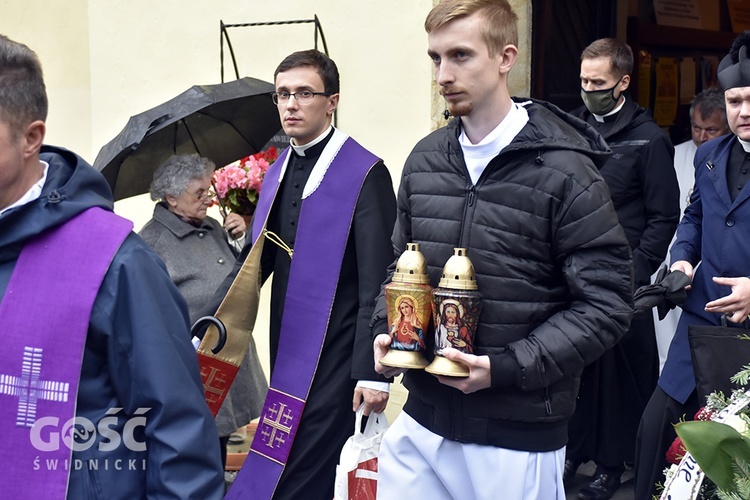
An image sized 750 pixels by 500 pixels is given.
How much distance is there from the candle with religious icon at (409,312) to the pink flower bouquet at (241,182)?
9.28 ft

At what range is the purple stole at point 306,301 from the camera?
4.55 meters

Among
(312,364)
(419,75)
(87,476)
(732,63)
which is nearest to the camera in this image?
(87,476)

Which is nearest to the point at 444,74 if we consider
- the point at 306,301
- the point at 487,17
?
the point at 487,17

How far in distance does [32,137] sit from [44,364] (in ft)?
1.59

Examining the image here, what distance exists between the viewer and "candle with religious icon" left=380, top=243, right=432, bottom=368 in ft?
9.85

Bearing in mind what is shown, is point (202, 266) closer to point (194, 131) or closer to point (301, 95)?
point (194, 131)

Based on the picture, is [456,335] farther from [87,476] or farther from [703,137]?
[703,137]

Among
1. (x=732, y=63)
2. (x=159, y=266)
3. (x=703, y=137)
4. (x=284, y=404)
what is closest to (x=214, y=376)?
(x=284, y=404)

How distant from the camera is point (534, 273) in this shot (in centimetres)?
303

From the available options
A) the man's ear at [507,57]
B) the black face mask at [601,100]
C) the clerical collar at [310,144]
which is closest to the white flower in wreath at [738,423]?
the man's ear at [507,57]

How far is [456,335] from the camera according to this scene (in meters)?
2.91

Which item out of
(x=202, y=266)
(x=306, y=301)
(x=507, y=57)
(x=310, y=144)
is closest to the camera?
(x=507, y=57)

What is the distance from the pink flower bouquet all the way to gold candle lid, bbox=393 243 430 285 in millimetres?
2799

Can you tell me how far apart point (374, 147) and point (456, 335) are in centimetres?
370
